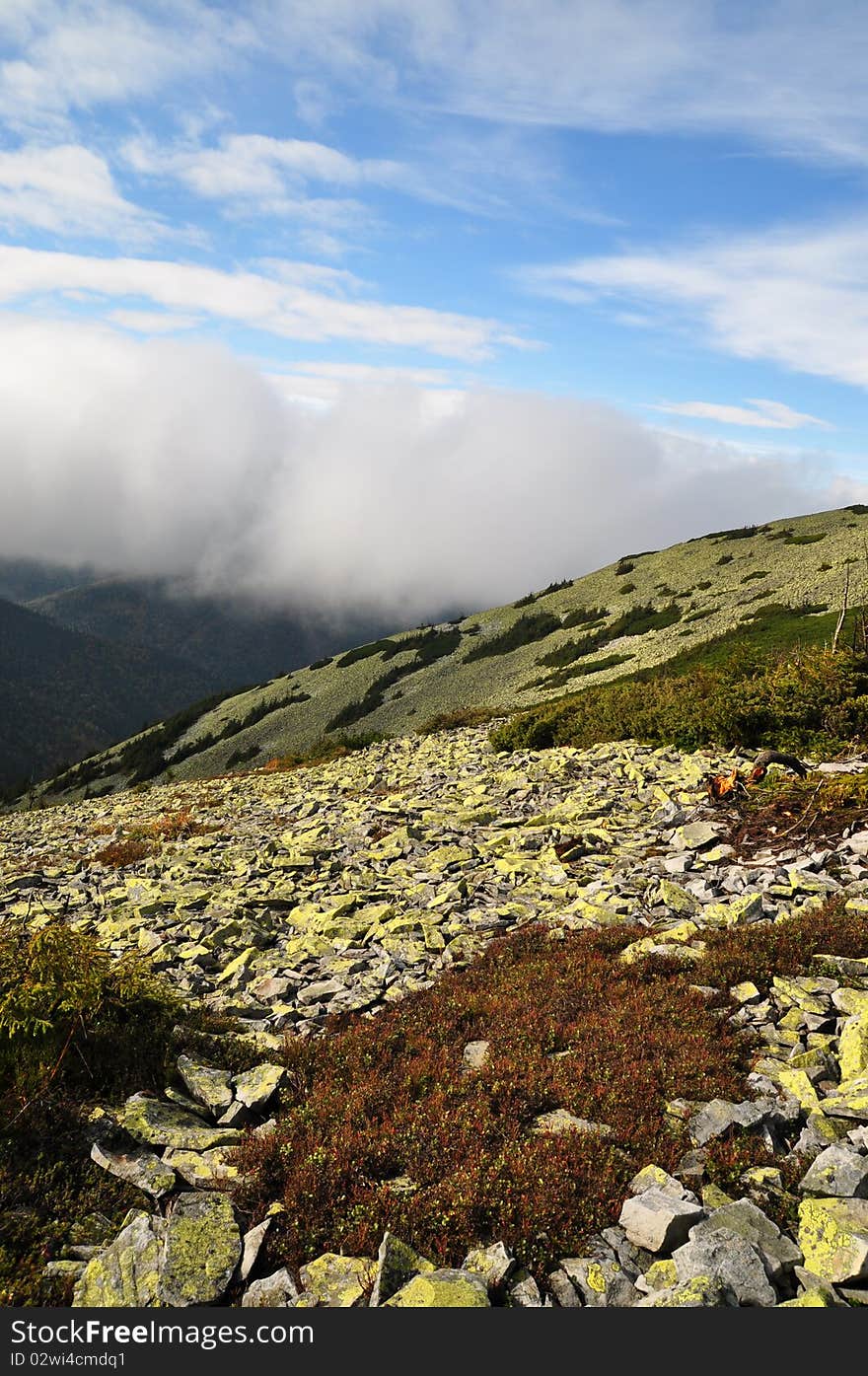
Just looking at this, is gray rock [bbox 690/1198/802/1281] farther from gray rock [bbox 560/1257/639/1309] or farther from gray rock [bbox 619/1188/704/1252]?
gray rock [bbox 560/1257/639/1309]

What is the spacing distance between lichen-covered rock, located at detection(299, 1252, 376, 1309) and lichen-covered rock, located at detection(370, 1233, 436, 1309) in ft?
0.28

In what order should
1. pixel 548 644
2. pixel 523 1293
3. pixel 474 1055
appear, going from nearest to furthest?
pixel 523 1293
pixel 474 1055
pixel 548 644

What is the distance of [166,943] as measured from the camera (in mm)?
11422

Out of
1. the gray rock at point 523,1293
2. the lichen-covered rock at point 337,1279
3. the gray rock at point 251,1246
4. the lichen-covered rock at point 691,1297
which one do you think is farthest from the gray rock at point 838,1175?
the gray rock at point 251,1246

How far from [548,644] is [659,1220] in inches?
2331

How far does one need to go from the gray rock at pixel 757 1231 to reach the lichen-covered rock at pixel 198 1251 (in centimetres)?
296

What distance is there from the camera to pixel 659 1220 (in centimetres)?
445

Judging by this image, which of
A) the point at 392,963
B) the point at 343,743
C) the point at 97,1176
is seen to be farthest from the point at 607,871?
the point at 343,743

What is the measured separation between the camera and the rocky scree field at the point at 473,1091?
4.26m

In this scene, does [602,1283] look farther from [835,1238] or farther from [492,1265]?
[835,1238]

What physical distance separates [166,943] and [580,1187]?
8.53 metres

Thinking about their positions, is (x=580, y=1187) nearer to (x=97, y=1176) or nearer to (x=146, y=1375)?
(x=146, y=1375)

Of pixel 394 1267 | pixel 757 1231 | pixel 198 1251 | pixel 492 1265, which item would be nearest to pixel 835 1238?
pixel 757 1231

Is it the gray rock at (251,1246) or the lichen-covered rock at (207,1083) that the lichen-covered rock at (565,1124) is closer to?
the gray rock at (251,1246)
